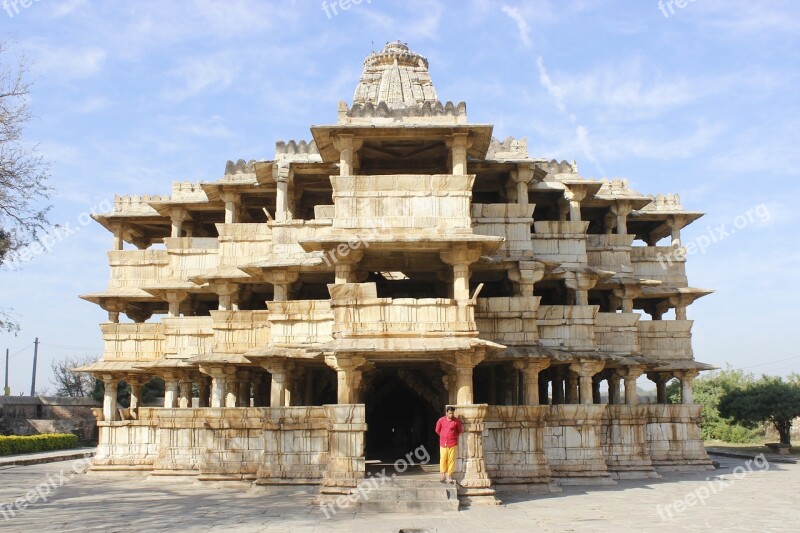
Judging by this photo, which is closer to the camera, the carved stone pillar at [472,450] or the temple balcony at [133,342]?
the carved stone pillar at [472,450]

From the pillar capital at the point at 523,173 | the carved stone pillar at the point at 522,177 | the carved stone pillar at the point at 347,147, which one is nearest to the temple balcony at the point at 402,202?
the carved stone pillar at the point at 347,147

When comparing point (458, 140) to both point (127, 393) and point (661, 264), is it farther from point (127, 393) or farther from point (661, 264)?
point (127, 393)

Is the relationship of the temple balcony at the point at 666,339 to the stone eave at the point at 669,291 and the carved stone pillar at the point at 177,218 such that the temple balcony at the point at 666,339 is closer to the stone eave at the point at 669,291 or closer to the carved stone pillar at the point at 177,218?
the stone eave at the point at 669,291

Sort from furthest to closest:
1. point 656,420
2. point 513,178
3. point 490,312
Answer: point 656,420 → point 513,178 → point 490,312

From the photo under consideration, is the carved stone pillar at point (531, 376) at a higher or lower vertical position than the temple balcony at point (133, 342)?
lower

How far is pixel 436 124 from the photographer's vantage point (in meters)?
19.7

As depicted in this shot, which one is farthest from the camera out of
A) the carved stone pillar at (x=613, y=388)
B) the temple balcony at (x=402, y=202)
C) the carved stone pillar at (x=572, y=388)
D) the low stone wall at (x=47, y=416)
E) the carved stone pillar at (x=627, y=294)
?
the low stone wall at (x=47, y=416)

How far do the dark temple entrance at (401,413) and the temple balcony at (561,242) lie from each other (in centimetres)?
526

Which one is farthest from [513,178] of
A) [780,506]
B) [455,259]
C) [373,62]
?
[373,62]

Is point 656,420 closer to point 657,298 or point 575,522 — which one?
point 657,298

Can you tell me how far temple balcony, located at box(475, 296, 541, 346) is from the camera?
21.7 meters

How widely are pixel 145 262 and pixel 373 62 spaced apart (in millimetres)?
18131

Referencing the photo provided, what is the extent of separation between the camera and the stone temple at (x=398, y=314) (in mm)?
18344

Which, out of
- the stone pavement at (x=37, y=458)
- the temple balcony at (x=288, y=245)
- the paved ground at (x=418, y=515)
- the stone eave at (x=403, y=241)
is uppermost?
the temple balcony at (x=288, y=245)
